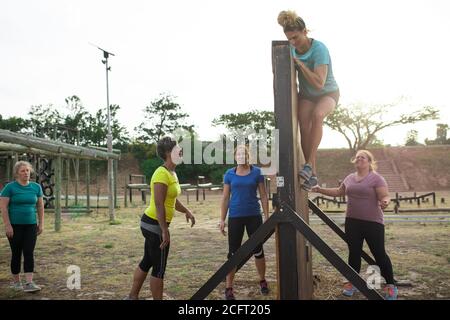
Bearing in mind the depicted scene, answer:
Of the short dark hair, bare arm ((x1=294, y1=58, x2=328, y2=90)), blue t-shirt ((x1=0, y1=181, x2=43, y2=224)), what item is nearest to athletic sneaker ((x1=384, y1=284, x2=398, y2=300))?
bare arm ((x1=294, y1=58, x2=328, y2=90))

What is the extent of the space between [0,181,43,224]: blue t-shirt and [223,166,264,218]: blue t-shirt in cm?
250

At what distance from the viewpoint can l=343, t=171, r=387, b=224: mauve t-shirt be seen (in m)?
4.27

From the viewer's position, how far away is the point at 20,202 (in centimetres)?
488

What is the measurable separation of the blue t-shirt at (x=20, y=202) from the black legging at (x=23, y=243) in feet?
0.24

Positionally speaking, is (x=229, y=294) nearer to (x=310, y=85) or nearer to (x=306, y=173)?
(x=306, y=173)

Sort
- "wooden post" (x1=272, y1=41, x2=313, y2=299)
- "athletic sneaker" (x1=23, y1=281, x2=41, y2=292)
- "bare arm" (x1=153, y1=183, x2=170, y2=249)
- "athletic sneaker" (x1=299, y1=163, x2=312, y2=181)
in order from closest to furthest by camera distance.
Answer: "wooden post" (x1=272, y1=41, x2=313, y2=299) → "athletic sneaker" (x1=299, y1=163, x2=312, y2=181) → "bare arm" (x1=153, y1=183, x2=170, y2=249) → "athletic sneaker" (x1=23, y1=281, x2=41, y2=292)

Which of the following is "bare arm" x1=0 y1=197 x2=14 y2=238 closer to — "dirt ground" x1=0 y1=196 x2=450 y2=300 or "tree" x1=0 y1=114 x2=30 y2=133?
"dirt ground" x1=0 y1=196 x2=450 y2=300

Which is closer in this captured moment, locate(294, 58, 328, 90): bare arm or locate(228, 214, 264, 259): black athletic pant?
locate(294, 58, 328, 90): bare arm

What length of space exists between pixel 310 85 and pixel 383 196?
5.06 ft

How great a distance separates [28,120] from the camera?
48594 millimetres

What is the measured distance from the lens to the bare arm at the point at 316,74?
125 inches
